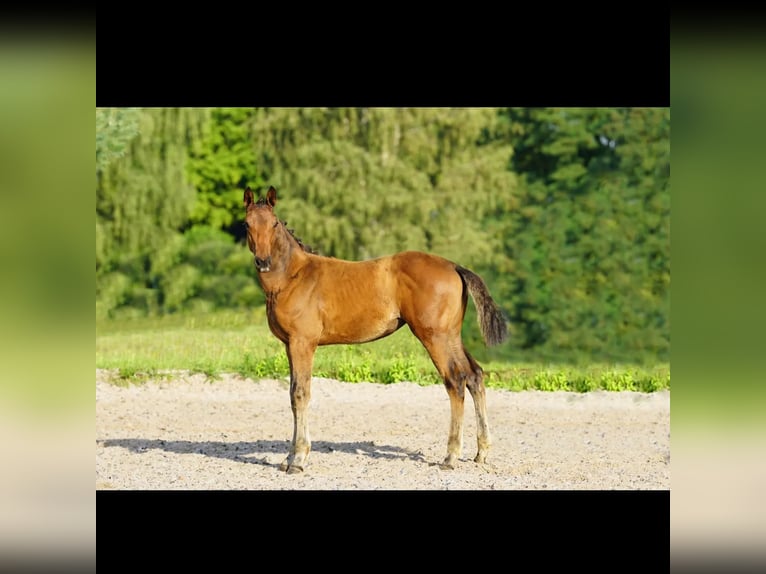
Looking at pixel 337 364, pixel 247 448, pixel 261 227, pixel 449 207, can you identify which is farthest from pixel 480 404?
pixel 449 207

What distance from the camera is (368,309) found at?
802cm

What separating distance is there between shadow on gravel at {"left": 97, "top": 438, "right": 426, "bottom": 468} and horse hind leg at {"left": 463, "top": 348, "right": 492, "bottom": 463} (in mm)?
615

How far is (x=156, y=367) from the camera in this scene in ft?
43.7

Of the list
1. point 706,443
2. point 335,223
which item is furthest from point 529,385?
point 706,443

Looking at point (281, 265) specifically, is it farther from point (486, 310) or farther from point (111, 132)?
point (111, 132)

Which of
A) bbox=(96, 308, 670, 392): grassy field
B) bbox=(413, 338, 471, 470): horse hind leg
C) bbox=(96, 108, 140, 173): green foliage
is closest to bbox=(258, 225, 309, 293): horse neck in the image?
bbox=(413, 338, 471, 470): horse hind leg

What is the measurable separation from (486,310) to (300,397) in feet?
5.82

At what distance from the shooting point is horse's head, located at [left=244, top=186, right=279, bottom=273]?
7516mm

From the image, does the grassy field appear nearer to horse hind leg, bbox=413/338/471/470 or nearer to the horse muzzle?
horse hind leg, bbox=413/338/471/470

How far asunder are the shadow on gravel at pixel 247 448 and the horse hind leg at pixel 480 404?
2.02ft

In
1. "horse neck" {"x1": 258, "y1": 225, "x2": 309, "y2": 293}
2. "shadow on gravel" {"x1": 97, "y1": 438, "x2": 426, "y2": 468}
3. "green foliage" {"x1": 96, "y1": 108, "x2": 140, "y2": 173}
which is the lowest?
"shadow on gravel" {"x1": 97, "y1": 438, "x2": 426, "y2": 468}

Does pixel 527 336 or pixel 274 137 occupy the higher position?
pixel 274 137
